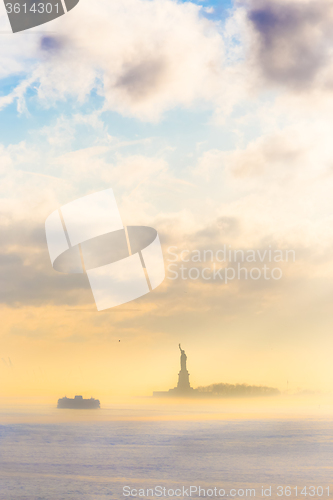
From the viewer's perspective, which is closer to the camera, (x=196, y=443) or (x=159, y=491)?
(x=159, y=491)

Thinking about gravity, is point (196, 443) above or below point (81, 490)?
below

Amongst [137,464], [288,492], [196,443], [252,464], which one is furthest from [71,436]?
[288,492]

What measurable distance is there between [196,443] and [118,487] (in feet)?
202

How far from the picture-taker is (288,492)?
52.1 m

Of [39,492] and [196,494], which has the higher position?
[39,492]

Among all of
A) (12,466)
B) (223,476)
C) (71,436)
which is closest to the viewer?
(223,476)

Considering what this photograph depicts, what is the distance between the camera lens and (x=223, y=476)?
6172 cm

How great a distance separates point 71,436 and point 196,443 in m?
37.1

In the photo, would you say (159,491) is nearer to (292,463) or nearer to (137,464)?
(137,464)

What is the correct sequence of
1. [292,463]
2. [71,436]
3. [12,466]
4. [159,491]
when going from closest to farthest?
[159,491]
[12,466]
[292,463]
[71,436]

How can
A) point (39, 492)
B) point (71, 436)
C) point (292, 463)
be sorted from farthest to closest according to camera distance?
point (71, 436) < point (292, 463) < point (39, 492)

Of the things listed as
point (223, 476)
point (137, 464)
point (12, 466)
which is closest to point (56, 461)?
point (12, 466)

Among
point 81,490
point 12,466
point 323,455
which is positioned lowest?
point 323,455

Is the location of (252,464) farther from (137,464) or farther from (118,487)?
(118,487)
